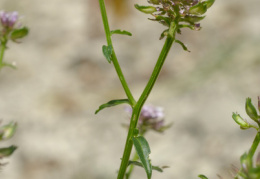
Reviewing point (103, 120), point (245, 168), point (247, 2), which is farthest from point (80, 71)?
point (245, 168)

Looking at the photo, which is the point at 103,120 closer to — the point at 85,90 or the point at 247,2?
the point at 85,90

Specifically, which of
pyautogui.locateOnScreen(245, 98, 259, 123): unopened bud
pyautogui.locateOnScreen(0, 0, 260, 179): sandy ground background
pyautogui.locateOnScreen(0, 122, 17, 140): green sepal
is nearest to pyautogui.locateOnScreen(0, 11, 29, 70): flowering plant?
pyautogui.locateOnScreen(0, 122, 17, 140): green sepal

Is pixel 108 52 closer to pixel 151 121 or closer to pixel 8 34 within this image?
pixel 8 34

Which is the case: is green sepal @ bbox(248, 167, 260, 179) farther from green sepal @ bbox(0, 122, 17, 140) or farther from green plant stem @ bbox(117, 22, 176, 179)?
green sepal @ bbox(0, 122, 17, 140)

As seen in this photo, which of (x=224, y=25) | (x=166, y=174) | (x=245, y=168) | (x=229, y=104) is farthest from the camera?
(x=224, y=25)

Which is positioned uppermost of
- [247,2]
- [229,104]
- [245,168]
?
[245,168]
